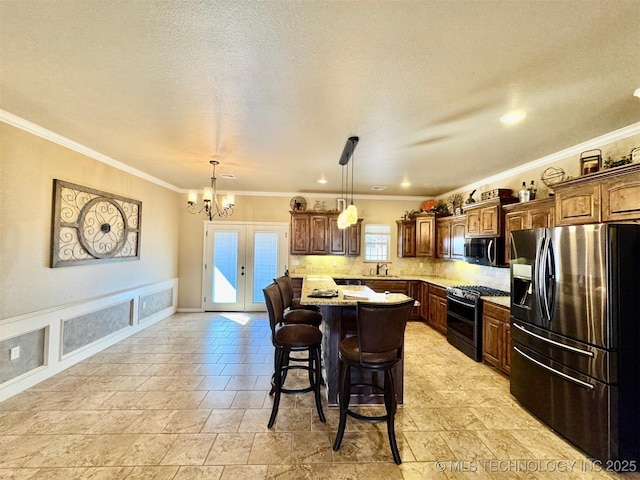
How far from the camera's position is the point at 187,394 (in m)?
2.88

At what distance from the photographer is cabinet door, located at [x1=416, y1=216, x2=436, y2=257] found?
18.9ft

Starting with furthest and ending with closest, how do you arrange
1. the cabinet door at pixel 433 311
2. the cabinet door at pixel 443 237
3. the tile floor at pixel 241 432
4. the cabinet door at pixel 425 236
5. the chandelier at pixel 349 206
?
1. the cabinet door at pixel 425 236
2. the cabinet door at pixel 443 237
3. the cabinet door at pixel 433 311
4. the chandelier at pixel 349 206
5. the tile floor at pixel 241 432

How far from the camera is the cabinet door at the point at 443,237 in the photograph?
5328mm

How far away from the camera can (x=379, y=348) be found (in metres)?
2.10

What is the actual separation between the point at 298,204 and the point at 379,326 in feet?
14.7

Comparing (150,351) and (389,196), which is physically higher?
(389,196)

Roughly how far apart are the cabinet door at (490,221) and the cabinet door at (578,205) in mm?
1046

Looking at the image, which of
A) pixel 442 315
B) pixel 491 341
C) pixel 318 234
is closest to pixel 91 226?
pixel 318 234

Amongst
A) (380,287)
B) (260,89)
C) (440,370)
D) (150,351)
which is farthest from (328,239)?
(260,89)

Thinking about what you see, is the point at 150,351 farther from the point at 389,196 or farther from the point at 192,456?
the point at 389,196

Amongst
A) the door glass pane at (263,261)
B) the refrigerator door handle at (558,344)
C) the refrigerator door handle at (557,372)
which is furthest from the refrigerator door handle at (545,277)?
the door glass pane at (263,261)

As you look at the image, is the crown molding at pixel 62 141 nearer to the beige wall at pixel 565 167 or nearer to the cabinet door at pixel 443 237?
the cabinet door at pixel 443 237

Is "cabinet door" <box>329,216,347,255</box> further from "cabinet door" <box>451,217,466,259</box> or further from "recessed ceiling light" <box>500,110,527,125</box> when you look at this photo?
"recessed ceiling light" <box>500,110,527,125</box>

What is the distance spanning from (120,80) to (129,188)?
3.05 meters
